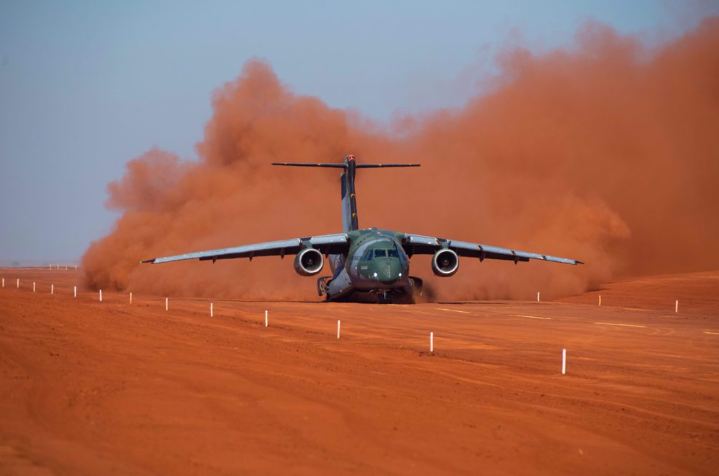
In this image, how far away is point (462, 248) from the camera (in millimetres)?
36531

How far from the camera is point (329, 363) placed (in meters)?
15.8

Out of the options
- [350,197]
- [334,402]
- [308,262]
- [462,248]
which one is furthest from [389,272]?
[334,402]

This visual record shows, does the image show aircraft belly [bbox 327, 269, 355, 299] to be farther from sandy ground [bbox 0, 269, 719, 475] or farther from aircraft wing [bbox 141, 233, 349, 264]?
sandy ground [bbox 0, 269, 719, 475]

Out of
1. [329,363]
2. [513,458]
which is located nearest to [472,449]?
[513,458]

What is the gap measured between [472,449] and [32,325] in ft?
36.8

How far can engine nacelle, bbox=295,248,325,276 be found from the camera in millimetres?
33531

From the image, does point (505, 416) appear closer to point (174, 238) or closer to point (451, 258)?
point (451, 258)

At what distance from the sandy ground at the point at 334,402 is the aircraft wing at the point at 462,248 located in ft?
43.0

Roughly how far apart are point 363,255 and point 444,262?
4176 mm

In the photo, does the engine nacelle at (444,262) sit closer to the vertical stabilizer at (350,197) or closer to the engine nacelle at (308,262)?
the engine nacelle at (308,262)

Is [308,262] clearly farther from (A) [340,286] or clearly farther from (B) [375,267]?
(B) [375,267]

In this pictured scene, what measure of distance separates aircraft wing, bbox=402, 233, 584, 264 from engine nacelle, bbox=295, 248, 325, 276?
12.2 feet

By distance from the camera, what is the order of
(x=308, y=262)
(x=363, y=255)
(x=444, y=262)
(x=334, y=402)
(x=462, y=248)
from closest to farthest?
(x=334, y=402)
(x=363, y=255)
(x=308, y=262)
(x=444, y=262)
(x=462, y=248)

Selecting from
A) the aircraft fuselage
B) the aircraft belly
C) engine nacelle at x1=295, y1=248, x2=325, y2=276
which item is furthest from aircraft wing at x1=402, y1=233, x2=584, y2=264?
engine nacelle at x1=295, y1=248, x2=325, y2=276
